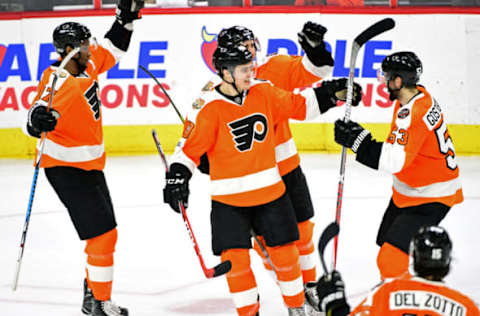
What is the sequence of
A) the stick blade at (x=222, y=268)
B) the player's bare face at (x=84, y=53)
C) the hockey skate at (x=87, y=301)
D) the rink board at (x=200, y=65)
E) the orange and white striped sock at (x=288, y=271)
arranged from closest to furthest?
the stick blade at (x=222, y=268), the orange and white striped sock at (x=288, y=271), the player's bare face at (x=84, y=53), the hockey skate at (x=87, y=301), the rink board at (x=200, y=65)

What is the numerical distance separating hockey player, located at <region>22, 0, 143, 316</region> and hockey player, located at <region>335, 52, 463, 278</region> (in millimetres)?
1196

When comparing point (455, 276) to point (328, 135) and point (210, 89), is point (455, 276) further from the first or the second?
point (328, 135)

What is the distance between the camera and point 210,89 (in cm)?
336

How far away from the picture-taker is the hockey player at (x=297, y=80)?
3670 mm

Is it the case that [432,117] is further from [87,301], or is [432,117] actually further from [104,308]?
[87,301]

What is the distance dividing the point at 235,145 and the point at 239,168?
97 millimetres

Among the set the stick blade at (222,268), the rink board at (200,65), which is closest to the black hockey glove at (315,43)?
the stick blade at (222,268)

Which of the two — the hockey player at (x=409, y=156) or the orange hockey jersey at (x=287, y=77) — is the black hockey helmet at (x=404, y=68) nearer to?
the hockey player at (x=409, y=156)

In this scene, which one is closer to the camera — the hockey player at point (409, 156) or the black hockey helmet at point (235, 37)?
the hockey player at point (409, 156)

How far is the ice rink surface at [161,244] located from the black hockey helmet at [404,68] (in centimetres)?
80

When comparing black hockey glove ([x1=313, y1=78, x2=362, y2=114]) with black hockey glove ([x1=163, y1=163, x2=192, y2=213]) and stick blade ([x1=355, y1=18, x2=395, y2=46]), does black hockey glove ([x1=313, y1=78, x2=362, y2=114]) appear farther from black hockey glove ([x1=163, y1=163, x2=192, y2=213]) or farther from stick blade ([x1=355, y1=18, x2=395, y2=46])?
black hockey glove ([x1=163, y1=163, x2=192, y2=213])

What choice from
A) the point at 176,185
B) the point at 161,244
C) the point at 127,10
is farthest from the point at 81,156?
the point at 161,244

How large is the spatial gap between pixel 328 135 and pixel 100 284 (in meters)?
3.88

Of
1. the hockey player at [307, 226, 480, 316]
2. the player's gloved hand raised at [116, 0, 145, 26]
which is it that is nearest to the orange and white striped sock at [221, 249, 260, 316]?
the hockey player at [307, 226, 480, 316]
